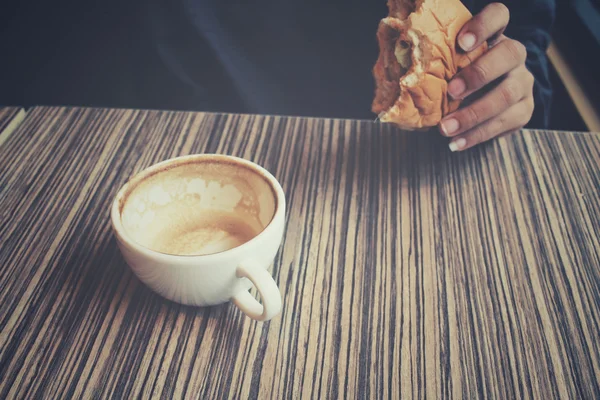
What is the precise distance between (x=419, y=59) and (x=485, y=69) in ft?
0.36

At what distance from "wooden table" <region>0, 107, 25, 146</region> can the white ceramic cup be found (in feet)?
1.12

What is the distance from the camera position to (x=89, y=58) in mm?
966

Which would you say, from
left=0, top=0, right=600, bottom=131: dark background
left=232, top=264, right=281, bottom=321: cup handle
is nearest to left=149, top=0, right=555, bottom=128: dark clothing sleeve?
left=0, top=0, right=600, bottom=131: dark background

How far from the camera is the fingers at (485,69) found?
57 cm

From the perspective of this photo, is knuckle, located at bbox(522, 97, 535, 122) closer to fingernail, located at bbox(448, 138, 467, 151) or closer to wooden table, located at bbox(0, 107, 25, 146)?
fingernail, located at bbox(448, 138, 467, 151)

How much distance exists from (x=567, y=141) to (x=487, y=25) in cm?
22

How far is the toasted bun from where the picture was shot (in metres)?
0.53

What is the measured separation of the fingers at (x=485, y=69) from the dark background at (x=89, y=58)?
532mm

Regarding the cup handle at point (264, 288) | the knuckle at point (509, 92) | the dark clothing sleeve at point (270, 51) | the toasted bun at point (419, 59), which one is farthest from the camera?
the dark clothing sleeve at point (270, 51)

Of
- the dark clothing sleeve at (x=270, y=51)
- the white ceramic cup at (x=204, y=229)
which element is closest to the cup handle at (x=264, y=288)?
the white ceramic cup at (x=204, y=229)

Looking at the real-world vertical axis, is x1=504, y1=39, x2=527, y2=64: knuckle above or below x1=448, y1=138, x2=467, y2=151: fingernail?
above

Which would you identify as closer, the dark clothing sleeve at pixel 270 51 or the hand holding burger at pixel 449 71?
the hand holding burger at pixel 449 71

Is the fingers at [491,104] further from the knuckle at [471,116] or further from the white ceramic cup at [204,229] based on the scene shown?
the white ceramic cup at [204,229]

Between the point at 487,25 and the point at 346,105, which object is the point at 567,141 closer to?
the point at 487,25
